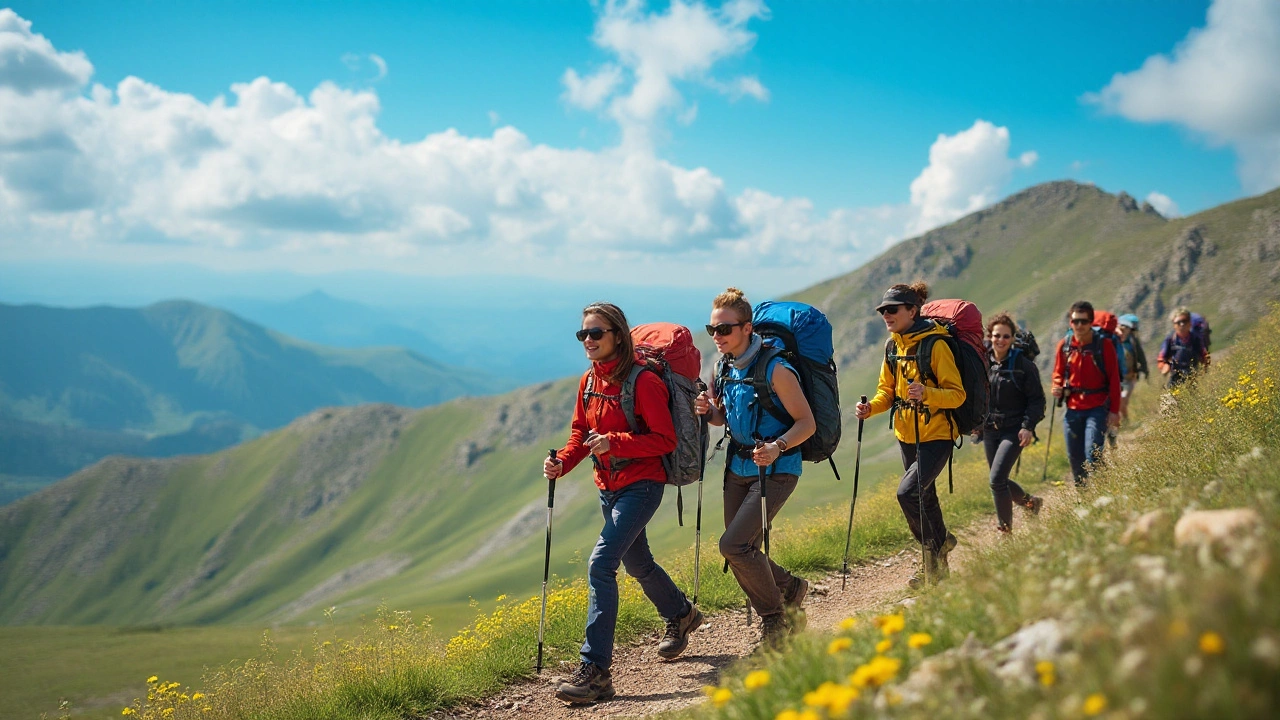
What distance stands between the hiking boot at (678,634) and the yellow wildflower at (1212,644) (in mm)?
5860

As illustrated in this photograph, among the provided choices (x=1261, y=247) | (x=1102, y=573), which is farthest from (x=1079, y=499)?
(x=1261, y=247)

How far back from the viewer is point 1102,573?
12.0 feet

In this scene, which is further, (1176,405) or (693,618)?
(1176,405)

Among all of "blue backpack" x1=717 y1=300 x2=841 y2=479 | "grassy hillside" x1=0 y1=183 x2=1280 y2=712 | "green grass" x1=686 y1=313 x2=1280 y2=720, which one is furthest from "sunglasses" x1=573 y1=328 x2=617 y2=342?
"grassy hillside" x1=0 y1=183 x2=1280 y2=712

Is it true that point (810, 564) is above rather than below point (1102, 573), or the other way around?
below

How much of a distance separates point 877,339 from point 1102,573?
18819cm

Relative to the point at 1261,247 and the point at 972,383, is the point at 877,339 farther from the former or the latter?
the point at 972,383

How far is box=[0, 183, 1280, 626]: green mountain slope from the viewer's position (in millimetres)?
115438

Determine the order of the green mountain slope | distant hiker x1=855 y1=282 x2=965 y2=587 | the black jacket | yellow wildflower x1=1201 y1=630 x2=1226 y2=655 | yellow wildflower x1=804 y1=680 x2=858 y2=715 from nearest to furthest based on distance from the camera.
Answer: yellow wildflower x1=1201 y1=630 x2=1226 y2=655 < yellow wildflower x1=804 y1=680 x2=858 y2=715 < distant hiker x1=855 y1=282 x2=965 y2=587 < the black jacket < the green mountain slope

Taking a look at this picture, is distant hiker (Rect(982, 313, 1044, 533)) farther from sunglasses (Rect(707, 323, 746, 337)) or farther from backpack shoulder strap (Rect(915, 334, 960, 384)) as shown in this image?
sunglasses (Rect(707, 323, 746, 337))

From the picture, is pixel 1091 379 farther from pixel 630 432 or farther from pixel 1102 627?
pixel 1102 627

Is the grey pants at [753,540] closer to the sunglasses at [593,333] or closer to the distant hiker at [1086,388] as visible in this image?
the sunglasses at [593,333]

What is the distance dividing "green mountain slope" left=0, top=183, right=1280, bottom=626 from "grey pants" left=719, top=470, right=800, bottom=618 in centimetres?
8188

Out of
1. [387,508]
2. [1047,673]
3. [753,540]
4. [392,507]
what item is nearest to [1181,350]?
[753,540]
